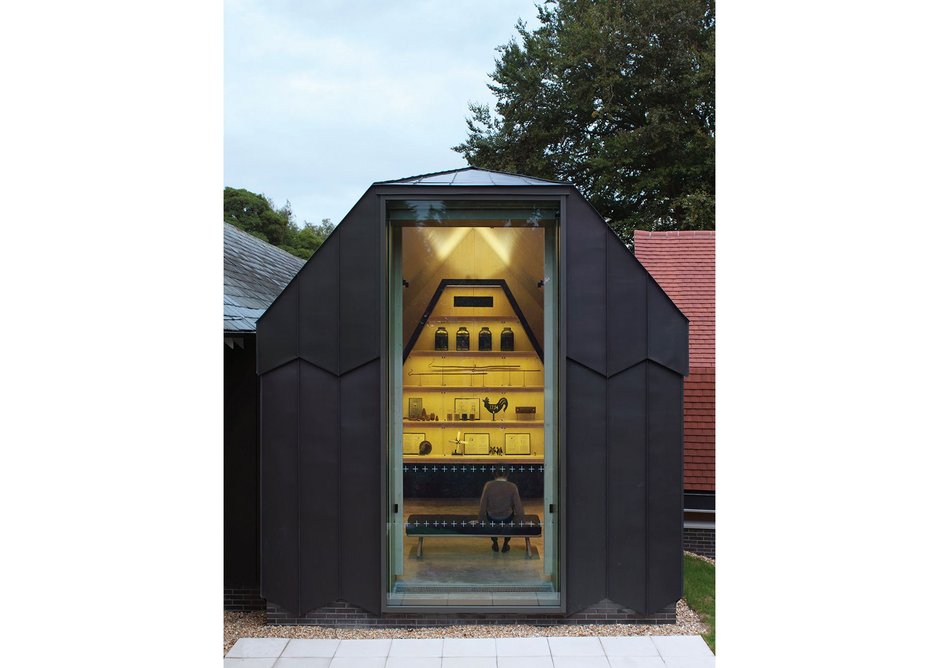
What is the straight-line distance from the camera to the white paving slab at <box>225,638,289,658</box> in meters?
4.97

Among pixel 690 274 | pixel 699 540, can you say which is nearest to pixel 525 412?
pixel 699 540

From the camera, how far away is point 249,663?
483 centimetres

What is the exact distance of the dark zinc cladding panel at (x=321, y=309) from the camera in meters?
5.35

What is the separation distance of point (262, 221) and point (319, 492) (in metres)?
24.1

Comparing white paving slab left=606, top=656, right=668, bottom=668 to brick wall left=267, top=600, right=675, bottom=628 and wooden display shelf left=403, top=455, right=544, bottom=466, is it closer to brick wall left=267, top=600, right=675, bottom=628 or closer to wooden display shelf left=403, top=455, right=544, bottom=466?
brick wall left=267, top=600, right=675, bottom=628

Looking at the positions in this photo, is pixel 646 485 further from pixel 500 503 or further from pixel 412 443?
pixel 412 443

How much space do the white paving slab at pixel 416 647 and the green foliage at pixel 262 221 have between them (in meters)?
22.2

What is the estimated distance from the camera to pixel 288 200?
3322 centimetres

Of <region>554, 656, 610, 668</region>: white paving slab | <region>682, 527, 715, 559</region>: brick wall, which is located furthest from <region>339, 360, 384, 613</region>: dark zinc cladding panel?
<region>682, 527, 715, 559</region>: brick wall

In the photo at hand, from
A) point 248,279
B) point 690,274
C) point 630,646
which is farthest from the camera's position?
point 690,274

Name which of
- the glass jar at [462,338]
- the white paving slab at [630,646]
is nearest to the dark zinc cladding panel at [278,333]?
the glass jar at [462,338]
